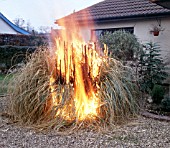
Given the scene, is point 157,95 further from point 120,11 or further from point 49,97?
point 120,11

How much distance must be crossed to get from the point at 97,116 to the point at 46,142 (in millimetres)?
1294

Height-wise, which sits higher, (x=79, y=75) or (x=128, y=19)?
(x=128, y=19)

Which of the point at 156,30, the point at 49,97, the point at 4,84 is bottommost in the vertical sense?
the point at 49,97

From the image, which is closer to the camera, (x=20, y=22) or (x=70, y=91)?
(x=70, y=91)

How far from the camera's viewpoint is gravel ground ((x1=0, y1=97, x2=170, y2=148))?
3.99m

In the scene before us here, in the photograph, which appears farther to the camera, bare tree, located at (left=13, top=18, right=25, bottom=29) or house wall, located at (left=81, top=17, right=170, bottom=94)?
bare tree, located at (left=13, top=18, right=25, bottom=29)

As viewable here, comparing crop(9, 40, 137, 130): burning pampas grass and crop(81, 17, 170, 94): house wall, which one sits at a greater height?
crop(81, 17, 170, 94): house wall

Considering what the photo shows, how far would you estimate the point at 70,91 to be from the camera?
17.1 ft

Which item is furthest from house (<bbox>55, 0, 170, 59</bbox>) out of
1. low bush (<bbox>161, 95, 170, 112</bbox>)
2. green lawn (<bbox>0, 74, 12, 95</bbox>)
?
green lawn (<bbox>0, 74, 12, 95</bbox>)

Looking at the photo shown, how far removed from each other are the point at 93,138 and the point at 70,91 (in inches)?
A: 49.4

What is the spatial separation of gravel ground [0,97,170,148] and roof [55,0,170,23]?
5.64 metres

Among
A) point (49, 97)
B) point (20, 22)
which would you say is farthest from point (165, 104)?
point (20, 22)

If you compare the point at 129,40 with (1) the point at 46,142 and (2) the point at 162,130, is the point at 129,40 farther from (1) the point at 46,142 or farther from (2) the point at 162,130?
(1) the point at 46,142

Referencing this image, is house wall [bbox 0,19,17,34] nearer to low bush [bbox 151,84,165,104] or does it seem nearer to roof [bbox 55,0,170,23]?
roof [bbox 55,0,170,23]
